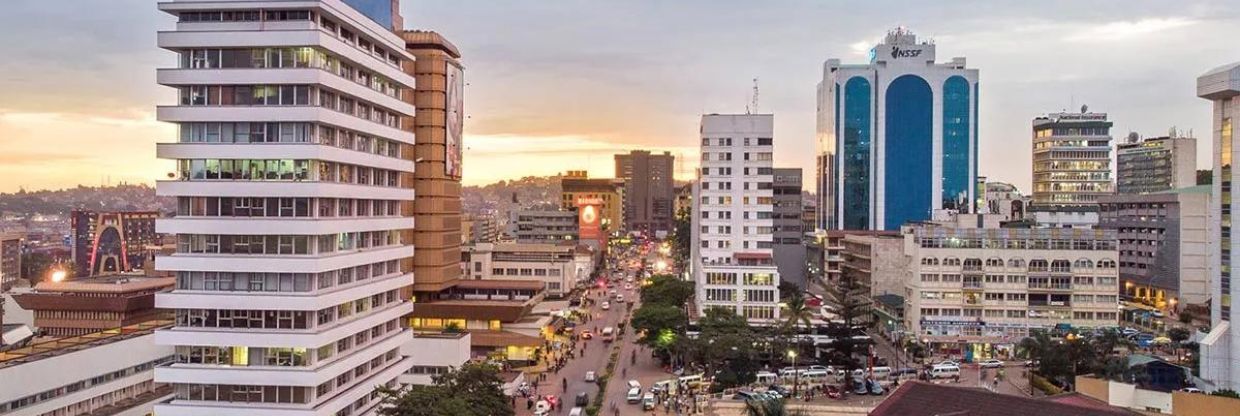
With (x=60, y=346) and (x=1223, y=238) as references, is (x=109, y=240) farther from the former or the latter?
(x=1223, y=238)

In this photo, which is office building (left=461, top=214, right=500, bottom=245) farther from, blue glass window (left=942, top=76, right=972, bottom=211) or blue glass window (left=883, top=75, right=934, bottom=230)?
blue glass window (left=942, top=76, right=972, bottom=211)

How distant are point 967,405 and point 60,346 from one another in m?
33.8

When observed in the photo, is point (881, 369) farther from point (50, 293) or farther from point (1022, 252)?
point (50, 293)

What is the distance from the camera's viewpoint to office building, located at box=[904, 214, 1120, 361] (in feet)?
218

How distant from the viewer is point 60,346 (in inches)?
1465

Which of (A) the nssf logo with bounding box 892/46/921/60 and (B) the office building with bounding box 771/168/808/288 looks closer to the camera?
(B) the office building with bounding box 771/168/808/288

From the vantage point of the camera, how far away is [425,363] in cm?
5012

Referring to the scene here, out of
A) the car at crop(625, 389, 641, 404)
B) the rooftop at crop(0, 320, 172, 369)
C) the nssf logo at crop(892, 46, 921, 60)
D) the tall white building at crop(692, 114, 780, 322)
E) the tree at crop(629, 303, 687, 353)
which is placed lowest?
the car at crop(625, 389, 641, 404)

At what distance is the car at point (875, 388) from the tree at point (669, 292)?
24878 mm

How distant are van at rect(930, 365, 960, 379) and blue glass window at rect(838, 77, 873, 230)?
2722 inches

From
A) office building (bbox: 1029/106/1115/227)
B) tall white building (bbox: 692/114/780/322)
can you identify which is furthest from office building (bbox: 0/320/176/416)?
office building (bbox: 1029/106/1115/227)

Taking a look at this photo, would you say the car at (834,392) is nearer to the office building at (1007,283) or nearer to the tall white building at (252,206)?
the office building at (1007,283)

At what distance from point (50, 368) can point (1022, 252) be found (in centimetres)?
5893

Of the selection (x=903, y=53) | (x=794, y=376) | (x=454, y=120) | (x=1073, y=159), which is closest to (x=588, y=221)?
(x=903, y=53)
